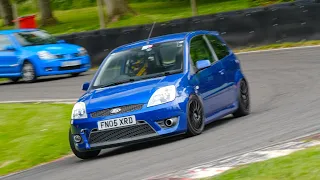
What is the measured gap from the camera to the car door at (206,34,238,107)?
39.7 feet

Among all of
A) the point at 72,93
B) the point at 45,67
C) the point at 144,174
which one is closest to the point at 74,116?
the point at 144,174

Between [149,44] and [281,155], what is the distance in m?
4.23

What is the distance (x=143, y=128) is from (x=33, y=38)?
48.5 ft

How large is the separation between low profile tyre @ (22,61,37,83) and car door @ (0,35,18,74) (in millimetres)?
326

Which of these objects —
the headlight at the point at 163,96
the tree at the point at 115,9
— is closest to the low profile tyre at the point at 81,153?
the headlight at the point at 163,96

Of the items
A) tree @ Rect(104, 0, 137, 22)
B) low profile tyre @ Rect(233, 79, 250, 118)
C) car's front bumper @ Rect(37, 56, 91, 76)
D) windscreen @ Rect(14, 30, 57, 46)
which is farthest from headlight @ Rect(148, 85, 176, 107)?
tree @ Rect(104, 0, 137, 22)

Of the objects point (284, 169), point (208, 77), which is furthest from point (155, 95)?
point (284, 169)

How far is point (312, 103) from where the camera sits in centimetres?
1270

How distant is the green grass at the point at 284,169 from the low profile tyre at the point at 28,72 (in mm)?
16557

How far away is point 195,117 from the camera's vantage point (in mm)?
10719

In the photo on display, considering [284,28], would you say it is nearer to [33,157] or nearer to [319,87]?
[319,87]

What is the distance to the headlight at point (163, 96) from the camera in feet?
33.9

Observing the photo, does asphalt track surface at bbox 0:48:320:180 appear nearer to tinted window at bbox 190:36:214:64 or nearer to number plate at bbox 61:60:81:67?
tinted window at bbox 190:36:214:64

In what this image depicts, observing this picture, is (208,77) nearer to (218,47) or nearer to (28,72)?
(218,47)
